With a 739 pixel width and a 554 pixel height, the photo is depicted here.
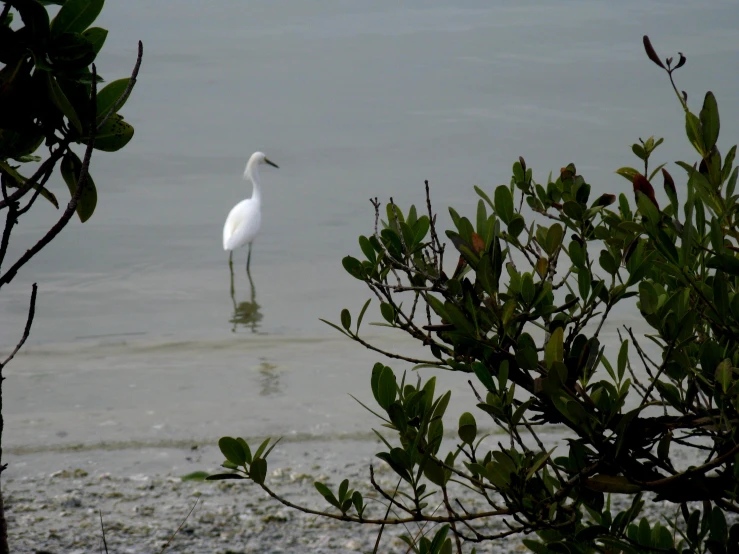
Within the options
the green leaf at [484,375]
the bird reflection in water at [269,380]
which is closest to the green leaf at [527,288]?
the green leaf at [484,375]

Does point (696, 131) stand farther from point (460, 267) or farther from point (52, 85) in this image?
point (52, 85)

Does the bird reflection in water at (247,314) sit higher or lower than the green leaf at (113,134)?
lower

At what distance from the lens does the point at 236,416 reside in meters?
5.71

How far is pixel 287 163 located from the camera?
15.0m

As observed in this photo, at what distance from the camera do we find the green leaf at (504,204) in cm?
184

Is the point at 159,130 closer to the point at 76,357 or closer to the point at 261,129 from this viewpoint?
the point at 261,129

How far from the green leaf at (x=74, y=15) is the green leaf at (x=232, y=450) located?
2.31ft

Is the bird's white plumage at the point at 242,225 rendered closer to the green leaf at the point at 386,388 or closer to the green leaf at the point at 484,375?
the green leaf at the point at 386,388

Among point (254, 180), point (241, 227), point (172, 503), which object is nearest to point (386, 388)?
point (172, 503)

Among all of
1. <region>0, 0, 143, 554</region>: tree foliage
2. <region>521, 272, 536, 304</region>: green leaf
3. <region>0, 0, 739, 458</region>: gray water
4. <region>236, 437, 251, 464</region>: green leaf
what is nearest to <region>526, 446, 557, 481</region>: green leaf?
<region>521, 272, 536, 304</region>: green leaf

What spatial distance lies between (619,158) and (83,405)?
33.4 feet

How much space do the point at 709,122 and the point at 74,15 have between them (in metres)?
1.03

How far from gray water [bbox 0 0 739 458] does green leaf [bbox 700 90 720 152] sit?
154 inches

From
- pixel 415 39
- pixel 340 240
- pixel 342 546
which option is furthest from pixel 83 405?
pixel 415 39
